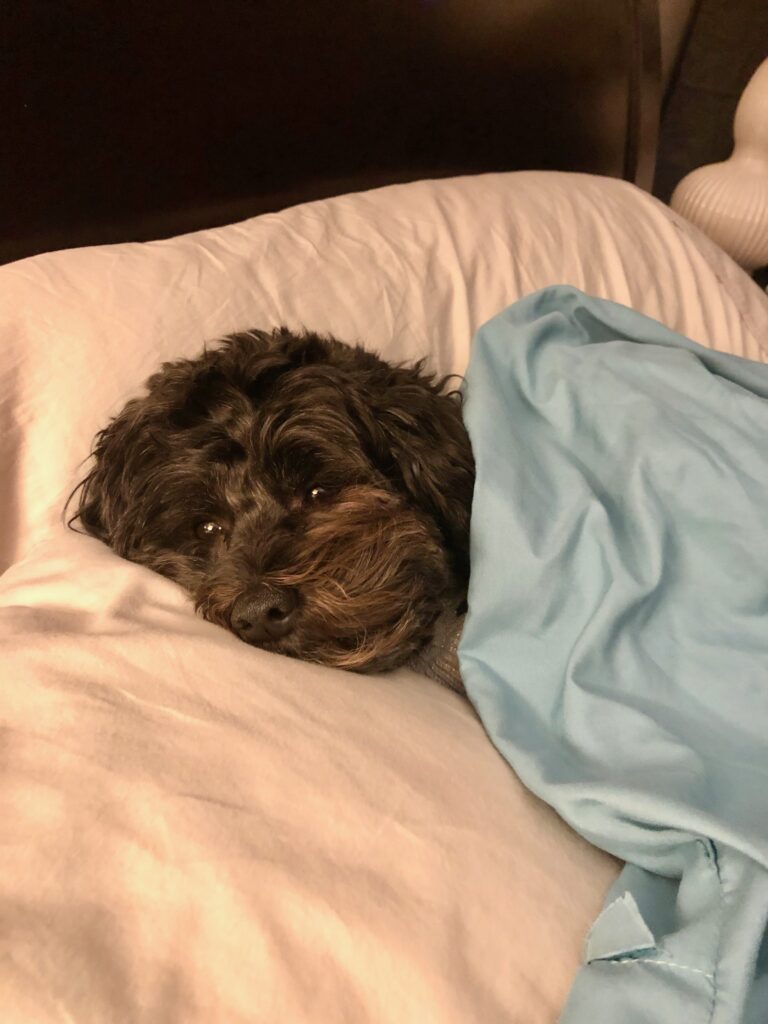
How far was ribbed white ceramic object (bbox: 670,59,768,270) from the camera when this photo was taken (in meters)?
2.87

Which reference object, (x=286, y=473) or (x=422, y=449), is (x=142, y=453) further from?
(x=422, y=449)

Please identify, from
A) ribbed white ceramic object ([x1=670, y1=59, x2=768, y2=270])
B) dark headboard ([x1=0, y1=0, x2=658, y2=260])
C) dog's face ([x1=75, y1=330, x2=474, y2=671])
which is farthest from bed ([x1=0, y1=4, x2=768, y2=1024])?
ribbed white ceramic object ([x1=670, y1=59, x2=768, y2=270])

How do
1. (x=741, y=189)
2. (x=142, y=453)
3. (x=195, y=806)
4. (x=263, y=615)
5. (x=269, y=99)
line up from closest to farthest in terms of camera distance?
1. (x=195, y=806)
2. (x=263, y=615)
3. (x=142, y=453)
4. (x=269, y=99)
5. (x=741, y=189)

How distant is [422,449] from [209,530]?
39 centimetres

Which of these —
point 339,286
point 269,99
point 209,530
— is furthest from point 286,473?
point 269,99

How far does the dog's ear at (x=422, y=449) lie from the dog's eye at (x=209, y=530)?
0.29 meters

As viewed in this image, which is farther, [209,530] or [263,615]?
[209,530]

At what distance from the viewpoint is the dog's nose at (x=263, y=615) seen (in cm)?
109

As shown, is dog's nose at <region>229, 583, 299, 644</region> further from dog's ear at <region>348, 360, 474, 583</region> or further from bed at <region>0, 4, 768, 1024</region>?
dog's ear at <region>348, 360, 474, 583</region>

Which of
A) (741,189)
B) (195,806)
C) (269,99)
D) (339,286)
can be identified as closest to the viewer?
(195,806)

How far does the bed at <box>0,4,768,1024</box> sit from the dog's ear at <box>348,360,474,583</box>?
0.96 ft

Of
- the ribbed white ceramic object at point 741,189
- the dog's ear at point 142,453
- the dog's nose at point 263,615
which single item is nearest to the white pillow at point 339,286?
the dog's ear at point 142,453

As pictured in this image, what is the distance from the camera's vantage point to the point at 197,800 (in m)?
0.77

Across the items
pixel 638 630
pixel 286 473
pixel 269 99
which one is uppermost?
pixel 269 99
